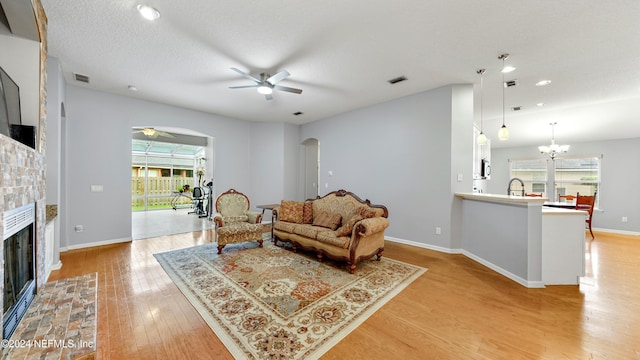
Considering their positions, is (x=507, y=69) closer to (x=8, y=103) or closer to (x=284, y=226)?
(x=284, y=226)

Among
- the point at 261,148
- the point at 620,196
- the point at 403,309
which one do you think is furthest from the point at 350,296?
the point at 620,196

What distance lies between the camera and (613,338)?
1.90 meters

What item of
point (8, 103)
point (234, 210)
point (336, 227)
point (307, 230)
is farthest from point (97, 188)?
point (336, 227)

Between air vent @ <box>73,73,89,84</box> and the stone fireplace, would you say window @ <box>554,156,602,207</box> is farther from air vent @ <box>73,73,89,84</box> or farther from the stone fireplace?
air vent @ <box>73,73,89,84</box>

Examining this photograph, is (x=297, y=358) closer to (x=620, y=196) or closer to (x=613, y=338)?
(x=613, y=338)

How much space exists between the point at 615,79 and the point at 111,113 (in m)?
8.91

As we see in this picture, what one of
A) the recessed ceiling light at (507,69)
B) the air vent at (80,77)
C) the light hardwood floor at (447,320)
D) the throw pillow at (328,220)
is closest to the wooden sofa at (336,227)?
the throw pillow at (328,220)

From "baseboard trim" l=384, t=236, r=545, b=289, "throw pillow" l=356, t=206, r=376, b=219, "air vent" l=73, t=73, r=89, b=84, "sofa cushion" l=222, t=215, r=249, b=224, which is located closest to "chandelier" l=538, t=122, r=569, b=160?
"baseboard trim" l=384, t=236, r=545, b=289

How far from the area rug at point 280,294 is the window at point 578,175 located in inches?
278

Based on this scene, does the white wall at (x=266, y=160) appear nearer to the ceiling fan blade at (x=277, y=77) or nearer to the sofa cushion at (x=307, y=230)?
the sofa cushion at (x=307, y=230)

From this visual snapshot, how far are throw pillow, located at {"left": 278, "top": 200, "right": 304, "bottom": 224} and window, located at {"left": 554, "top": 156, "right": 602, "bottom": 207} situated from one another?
8.07 metres

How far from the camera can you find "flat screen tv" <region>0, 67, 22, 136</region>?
162 cm

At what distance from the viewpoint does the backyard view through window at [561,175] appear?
21.3 feet


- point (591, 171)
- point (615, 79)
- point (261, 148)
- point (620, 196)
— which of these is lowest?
point (620, 196)
